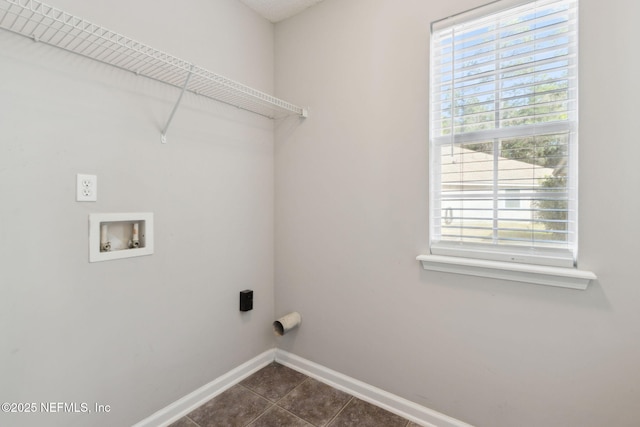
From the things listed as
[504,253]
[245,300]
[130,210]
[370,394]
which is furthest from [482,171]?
[130,210]

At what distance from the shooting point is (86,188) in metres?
1.27

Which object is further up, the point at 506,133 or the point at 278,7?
the point at 278,7

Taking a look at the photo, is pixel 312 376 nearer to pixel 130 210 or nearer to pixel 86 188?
pixel 130 210

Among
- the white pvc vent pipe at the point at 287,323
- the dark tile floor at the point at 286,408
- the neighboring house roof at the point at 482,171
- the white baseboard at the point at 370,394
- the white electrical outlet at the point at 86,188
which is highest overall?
the neighboring house roof at the point at 482,171

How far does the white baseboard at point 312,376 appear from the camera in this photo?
153cm

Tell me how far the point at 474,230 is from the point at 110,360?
184 centimetres

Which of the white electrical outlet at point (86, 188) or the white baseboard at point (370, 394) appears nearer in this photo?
the white electrical outlet at point (86, 188)

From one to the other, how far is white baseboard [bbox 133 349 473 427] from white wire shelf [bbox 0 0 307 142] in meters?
1.48

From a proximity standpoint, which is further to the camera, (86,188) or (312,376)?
(312,376)

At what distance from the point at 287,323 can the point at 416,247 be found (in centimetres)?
100

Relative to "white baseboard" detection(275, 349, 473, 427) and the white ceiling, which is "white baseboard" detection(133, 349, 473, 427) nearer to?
"white baseboard" detection(275, 349, 473, 427)

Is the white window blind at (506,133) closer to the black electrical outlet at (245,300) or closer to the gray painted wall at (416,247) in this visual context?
the gray painted wall at (416,247)

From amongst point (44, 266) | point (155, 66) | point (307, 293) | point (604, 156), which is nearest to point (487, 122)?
point (604, 156)

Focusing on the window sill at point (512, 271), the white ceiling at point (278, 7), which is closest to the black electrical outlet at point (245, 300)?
the window sill at point (512, 271)
